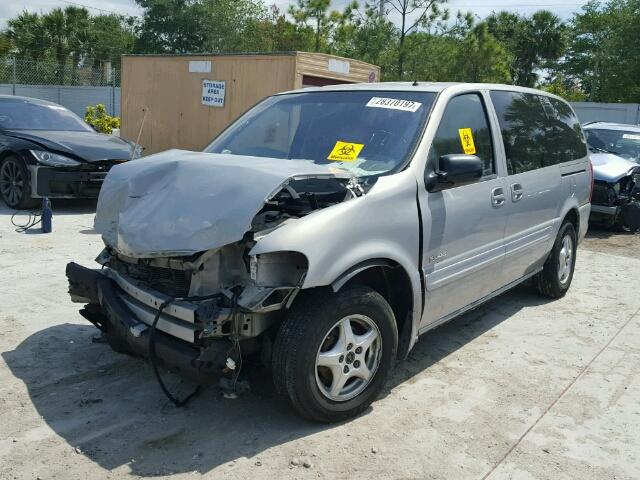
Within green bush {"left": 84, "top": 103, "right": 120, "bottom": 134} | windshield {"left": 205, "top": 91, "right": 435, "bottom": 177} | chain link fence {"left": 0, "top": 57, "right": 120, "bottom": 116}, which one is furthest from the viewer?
chain link fence {"left": 0, "top": 57, "right": 120, "bottom": 116}

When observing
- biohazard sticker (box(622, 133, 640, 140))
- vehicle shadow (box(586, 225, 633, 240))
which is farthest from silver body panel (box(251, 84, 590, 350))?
biohazard sticker (box(622, 133, 640, 140))

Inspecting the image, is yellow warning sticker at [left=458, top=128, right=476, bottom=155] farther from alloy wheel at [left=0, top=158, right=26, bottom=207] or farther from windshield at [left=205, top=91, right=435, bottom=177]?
alloy wheel at [left=0, top=158, right=26, bottom=207]

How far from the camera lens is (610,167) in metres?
9.96

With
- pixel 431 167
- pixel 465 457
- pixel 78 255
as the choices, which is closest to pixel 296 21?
→ pixel 78 255

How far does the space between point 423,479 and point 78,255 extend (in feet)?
16.0

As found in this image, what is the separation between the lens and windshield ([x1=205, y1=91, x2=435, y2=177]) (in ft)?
13.0

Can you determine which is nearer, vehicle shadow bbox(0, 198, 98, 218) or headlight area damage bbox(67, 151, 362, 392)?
headlight area damage bbox(67, 151, 362, 392)

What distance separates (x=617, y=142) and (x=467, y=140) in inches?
326

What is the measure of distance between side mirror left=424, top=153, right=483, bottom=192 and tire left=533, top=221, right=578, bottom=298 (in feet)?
7.58

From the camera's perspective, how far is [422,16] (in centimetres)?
1756

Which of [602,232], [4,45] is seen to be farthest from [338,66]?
[4,45]

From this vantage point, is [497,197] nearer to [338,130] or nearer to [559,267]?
[338,130]

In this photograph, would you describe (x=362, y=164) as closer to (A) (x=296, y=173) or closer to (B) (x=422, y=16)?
(A) (x=296, y=173)

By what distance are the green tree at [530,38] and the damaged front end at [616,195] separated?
30.2 m
